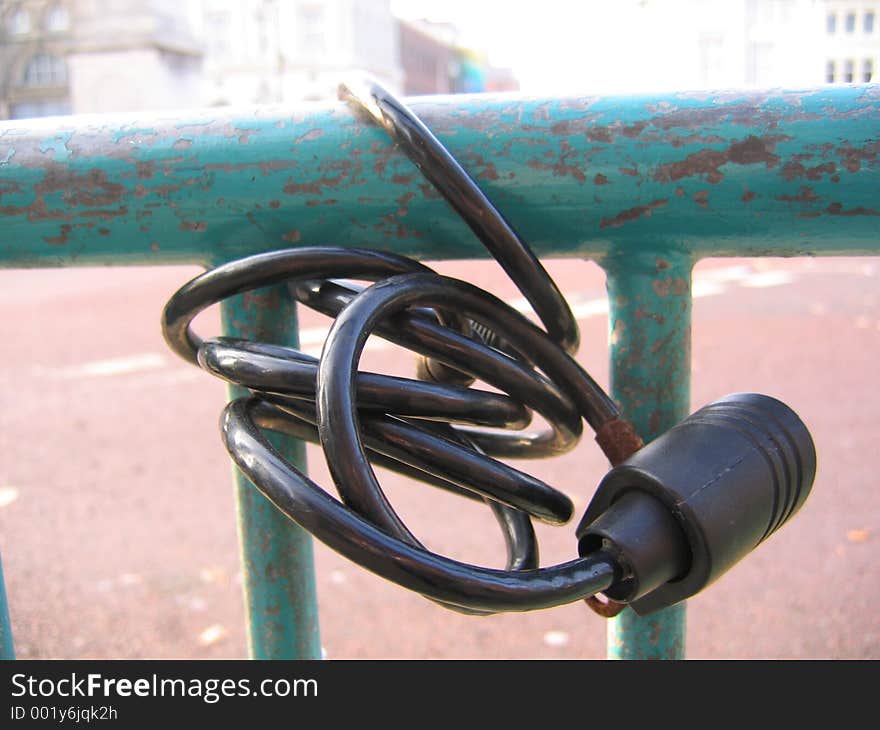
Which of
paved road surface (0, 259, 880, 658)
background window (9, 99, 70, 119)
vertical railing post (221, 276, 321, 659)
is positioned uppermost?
background window (9, 99, 70, 119)

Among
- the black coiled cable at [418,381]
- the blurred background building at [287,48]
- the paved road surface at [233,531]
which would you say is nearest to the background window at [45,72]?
the blurred background building at [287,48]

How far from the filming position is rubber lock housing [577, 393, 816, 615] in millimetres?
435

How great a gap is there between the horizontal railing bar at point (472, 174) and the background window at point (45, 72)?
32.7 m

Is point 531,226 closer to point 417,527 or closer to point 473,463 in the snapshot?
point 473,463

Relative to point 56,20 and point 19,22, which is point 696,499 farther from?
point 19,22

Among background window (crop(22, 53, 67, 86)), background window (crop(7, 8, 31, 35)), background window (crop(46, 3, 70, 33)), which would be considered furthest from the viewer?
background window (crop(22, 53, 67, 86))

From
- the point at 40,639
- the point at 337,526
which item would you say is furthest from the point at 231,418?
the point at 40,639

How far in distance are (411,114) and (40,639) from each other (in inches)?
95.7

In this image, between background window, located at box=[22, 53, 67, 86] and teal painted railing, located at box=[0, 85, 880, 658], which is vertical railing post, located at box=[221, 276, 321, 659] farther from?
background window, located at box=[22, 53, 67, 86]

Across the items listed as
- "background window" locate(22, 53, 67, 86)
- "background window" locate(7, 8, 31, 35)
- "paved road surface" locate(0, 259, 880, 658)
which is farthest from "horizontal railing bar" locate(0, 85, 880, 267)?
"background window" locate(22, 53, 67, 86)

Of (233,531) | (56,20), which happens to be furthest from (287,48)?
(233,531)

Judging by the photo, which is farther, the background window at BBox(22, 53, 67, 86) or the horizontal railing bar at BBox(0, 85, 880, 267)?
the background window at BBox(22, 53, 67, 86)

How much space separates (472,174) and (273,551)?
31 centimetres

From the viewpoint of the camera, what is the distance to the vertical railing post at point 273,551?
564mm
